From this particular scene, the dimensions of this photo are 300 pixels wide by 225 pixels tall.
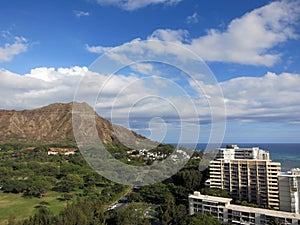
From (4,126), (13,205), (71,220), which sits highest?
(4,126)

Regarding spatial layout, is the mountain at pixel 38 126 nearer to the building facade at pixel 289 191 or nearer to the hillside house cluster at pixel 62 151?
the hillside house cluster at pixel 62 151

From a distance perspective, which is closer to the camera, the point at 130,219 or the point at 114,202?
the point at 130,219

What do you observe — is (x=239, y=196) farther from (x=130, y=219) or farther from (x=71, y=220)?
(x=71, y=220)

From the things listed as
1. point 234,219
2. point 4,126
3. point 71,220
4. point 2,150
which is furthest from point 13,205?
point 4,126

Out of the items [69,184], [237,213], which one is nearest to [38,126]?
[69,184]

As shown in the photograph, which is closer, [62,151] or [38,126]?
[62,151]

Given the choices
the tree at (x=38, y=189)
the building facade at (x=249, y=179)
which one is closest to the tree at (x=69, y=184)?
the tree at (x=38, y=189)

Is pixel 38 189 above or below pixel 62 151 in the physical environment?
Answer: below

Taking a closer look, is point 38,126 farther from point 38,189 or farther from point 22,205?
point 22,205
